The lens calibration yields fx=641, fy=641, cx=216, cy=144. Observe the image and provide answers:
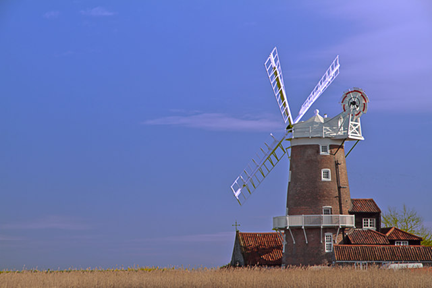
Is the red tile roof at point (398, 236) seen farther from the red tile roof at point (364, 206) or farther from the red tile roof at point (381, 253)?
the red tile roof at point (381, 253)

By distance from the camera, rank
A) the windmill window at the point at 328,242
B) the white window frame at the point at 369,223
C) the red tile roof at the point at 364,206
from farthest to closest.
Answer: the white window frame at the point at 369,223 → the red tile roof at the point at 364,206 → the windmill window at the point at 328,242

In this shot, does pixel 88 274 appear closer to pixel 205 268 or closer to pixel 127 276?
pixel 127 276

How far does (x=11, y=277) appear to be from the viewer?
3022 centimetres

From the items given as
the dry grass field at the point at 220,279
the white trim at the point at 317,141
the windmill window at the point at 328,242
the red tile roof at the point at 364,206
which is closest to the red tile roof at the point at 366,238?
the red tile roof at the point at 364,206

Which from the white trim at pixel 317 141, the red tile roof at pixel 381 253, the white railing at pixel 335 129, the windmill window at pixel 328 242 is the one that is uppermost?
the white railing at pixel 335 129

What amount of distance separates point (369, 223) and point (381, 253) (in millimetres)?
5229

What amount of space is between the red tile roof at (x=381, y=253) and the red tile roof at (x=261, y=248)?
8.65m

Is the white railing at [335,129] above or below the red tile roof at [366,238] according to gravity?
above

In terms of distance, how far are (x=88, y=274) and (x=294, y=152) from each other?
917 inches

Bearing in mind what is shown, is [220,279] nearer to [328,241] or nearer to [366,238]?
[328,241]

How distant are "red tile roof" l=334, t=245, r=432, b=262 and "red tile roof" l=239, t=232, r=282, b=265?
865 centimetres

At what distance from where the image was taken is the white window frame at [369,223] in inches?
2055

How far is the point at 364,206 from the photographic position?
52.1 metres

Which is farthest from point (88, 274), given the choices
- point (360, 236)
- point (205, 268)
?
point (360, 236)
